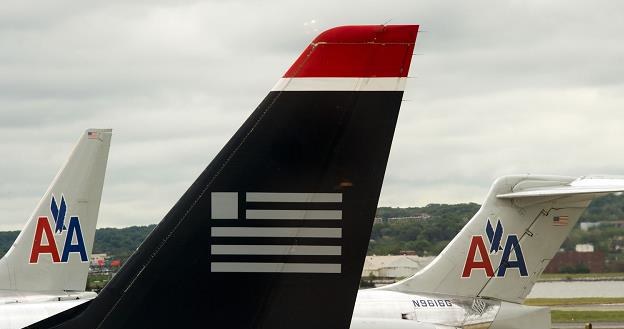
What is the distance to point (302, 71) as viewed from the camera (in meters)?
8.42

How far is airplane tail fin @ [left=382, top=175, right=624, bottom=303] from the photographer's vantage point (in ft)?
72.6

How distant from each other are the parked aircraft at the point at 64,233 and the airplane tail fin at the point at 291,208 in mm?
15237

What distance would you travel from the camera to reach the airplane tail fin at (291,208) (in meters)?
8.45

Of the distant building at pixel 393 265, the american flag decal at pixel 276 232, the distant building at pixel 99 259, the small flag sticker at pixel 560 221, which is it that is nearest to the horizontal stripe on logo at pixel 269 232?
the american flag decal at pixel 276 232

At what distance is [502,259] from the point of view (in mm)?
22297

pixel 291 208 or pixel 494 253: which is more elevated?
pixel 494 253

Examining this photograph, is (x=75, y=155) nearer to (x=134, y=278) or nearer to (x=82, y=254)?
(x=82, y=254)

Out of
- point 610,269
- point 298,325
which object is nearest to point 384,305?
point 298,325

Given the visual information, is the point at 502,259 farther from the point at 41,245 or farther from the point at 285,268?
the point at 285,268

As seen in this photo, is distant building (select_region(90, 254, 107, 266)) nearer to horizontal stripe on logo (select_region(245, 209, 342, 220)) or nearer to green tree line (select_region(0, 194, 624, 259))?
green tree line (select_region(0, 194, 624, 259))

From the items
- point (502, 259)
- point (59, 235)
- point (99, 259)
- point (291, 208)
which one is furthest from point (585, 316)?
point (291, 208)

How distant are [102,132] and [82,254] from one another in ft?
8.48

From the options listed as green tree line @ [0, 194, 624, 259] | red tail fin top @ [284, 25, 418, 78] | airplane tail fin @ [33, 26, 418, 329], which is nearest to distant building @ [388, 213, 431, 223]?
green tree line @ [0, 194, 624, 259]

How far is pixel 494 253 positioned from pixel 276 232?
1462cm
